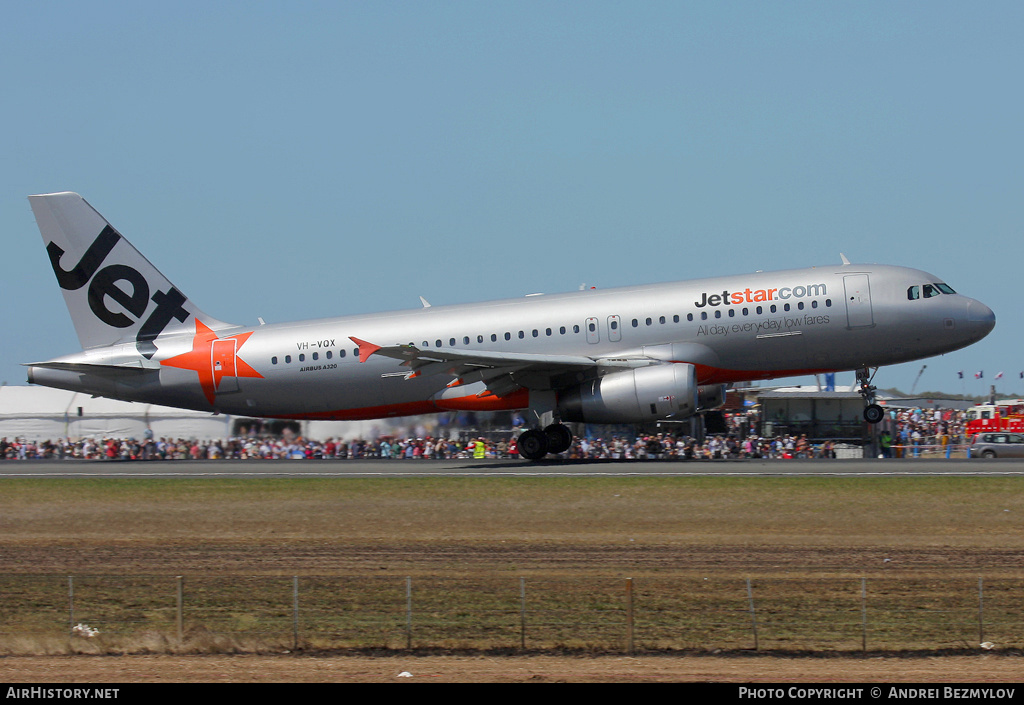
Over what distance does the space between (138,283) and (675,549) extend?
84.8ft

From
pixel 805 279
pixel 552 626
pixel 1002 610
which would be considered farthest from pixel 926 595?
pixel 805 279

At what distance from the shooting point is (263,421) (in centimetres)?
4444

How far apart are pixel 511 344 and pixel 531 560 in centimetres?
1641

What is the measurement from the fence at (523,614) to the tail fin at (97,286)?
2180 centimetres

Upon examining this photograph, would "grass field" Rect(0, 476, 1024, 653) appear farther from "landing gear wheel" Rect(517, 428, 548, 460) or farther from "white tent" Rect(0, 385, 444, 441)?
"white tent" Rect(0, 385, 444, 441)

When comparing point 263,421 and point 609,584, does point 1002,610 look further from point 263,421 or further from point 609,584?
point 263,421

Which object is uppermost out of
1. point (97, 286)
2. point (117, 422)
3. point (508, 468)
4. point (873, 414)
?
point (97, 286)

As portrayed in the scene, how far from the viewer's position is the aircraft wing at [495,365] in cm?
3450

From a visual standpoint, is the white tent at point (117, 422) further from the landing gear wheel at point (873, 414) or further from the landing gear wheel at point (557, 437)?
the landing gear wheel at point (873, 414)

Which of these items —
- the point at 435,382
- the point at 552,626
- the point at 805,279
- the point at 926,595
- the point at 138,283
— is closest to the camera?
the point at 552,626

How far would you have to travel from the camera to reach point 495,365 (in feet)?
116

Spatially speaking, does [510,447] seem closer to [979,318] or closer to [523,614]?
[979,318]

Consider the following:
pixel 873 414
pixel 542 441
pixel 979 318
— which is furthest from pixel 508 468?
pixel 979 318

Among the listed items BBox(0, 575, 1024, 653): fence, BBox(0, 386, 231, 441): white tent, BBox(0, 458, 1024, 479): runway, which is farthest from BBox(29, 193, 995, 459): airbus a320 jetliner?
BBox(0, 575, 1024, 653): fence
